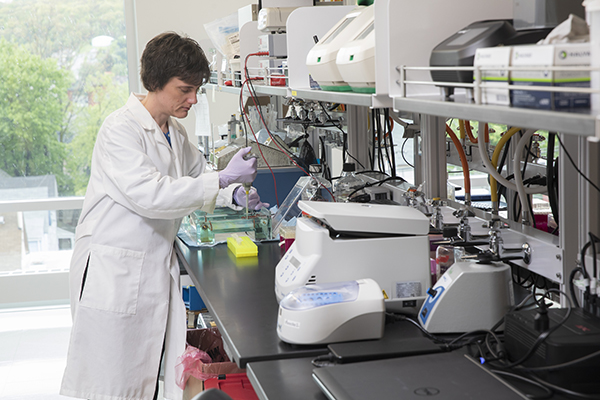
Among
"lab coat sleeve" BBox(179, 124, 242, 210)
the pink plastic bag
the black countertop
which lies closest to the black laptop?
the black countertop

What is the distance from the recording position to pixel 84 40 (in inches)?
204

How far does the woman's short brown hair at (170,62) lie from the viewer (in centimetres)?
214

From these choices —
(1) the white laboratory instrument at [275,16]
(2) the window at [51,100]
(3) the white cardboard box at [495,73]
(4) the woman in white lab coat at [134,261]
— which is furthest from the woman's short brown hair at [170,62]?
(2) the window at [51,100]

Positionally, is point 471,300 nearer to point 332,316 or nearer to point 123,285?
point 332,316

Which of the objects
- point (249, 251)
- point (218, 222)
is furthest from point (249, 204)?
point (249, 251)

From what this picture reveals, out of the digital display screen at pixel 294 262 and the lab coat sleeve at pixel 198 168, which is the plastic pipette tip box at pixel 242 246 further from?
the digital display screen at pixel 294 262

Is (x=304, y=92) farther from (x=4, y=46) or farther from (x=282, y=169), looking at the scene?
(x=4, y=46)

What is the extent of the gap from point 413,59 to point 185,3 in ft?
13.2

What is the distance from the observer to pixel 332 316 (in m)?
1.32

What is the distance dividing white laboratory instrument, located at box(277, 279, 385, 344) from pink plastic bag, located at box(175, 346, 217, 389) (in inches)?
30.5

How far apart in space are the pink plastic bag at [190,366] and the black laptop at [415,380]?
96 centimetres

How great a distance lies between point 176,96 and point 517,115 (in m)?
1.55

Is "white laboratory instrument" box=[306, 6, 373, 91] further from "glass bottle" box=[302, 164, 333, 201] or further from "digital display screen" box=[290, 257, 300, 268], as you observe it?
"glass bottle" box=[302, 164, 333, 201]

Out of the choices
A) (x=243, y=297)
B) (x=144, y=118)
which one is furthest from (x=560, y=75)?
(x=144, y=118)
